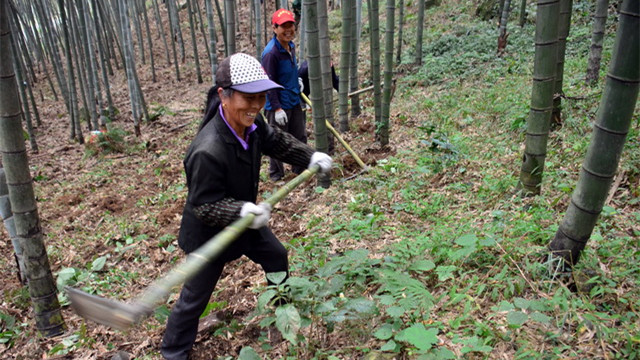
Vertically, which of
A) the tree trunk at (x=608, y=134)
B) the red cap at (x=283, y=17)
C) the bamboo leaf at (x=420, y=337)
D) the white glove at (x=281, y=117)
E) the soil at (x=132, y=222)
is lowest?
the soil at (x=132, y=222)

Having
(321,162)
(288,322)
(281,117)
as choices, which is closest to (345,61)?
(281,117)

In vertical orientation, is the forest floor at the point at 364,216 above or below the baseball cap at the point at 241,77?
below

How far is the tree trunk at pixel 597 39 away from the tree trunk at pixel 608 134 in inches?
179

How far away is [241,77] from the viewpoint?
2.20 m

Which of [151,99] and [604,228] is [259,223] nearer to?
[604,228]

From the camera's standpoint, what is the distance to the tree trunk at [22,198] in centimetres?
250

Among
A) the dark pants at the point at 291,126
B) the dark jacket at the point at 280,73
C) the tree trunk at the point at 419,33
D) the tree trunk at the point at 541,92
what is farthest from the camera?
the tree trunk at the point at 419,33

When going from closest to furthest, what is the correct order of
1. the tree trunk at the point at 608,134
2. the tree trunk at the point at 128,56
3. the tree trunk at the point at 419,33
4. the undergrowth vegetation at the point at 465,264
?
the tree trunk at the point at 608,134, the undergrowth vegetation at the point at 465,264, the tree trunk at the point at 128,56, the tree trunk at the point at 419,33

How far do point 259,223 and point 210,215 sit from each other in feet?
1.02

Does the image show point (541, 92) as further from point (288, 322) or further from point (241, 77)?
point (288, 322)

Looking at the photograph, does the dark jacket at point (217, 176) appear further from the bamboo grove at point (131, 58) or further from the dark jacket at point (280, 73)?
the dark jacket at point (280, 73)

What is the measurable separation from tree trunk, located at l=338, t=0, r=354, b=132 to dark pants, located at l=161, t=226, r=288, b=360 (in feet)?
13.1

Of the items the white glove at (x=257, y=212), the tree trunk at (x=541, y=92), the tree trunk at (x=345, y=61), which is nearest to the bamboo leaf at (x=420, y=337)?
the white glove at (x=257, y=212)

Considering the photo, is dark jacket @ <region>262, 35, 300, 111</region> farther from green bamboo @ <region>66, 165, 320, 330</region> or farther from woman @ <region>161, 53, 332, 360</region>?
green bamboo @ <region>66, 165, 320, 330</region>
